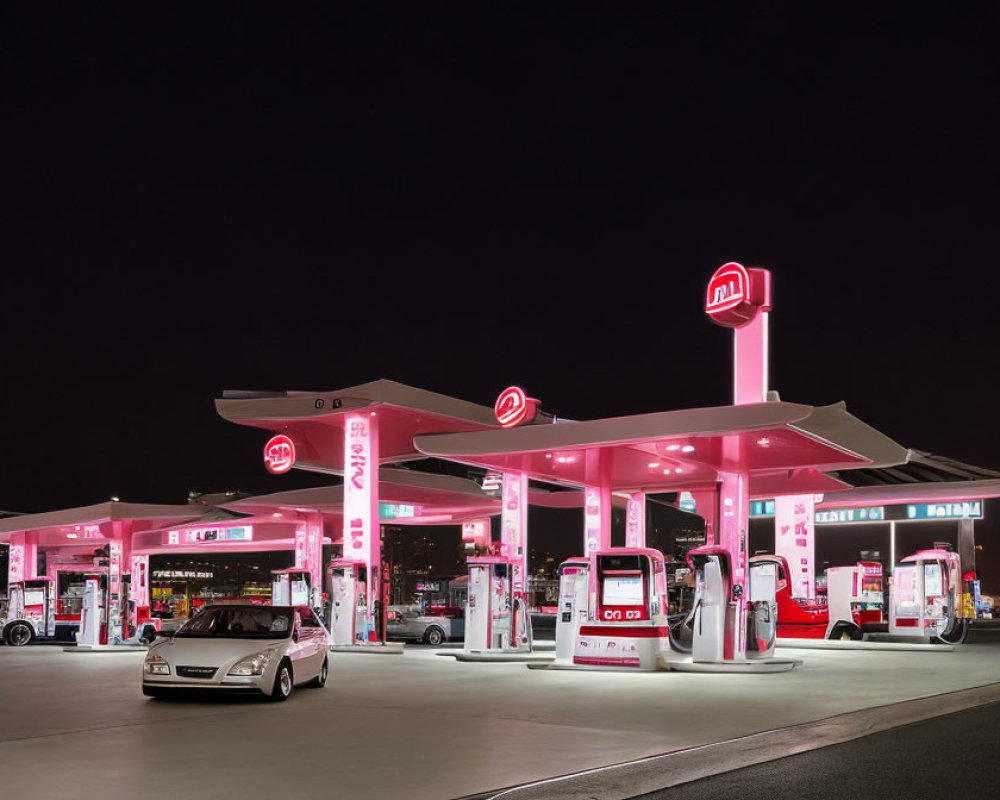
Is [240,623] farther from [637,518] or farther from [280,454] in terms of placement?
[637,518]

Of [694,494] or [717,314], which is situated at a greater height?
[717,314]

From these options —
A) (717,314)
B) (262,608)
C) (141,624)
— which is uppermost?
(717,314)

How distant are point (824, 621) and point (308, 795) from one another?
2736 cm

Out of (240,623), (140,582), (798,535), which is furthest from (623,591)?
(140,582)

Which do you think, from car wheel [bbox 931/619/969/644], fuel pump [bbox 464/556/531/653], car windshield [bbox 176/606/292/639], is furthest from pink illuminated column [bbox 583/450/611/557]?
car windshield [bbox 176/606/292/639]

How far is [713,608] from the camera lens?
1980 cm

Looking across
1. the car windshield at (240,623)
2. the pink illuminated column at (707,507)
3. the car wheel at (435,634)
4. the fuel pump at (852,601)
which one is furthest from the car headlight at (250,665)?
the fuel pump at (852,601)

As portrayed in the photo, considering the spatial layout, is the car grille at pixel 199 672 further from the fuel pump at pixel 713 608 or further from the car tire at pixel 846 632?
the car tire at pixel 846 632

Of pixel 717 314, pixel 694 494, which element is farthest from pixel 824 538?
pixel 717 314

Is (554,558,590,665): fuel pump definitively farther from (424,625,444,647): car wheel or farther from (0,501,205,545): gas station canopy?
(0,501,205,545): gas station canopy

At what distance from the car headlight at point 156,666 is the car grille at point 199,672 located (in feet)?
0.81

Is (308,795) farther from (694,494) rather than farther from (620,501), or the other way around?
(620,501)

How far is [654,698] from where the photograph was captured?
45.7ft

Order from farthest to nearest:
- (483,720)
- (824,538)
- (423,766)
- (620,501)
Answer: (824,538)
(620,501)
(483,720)
(423,766)
